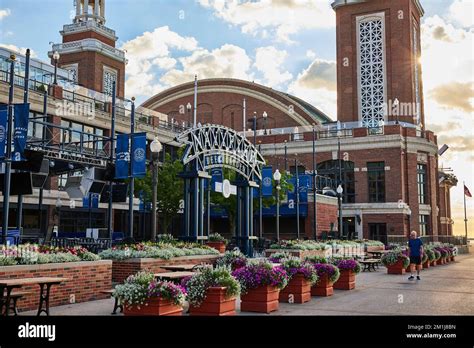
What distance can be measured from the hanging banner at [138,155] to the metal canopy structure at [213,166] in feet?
5.31

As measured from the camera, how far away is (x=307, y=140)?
61281 millimetres

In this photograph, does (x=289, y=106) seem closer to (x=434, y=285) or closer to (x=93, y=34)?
(x=93, y=34)

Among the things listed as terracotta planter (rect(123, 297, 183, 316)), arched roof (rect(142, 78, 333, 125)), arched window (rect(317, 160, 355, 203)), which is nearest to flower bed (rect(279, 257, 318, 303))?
terracotta planter (rect(123, 297, 183, 316))

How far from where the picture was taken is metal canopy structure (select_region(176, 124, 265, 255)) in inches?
968

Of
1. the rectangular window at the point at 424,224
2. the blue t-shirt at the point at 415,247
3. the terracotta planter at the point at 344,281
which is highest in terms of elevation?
the rectangular window at the point at 424,224

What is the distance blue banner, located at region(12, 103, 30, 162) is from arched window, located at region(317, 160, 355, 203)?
41.7 metres

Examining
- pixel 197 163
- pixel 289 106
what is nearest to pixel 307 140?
pixel 289 106

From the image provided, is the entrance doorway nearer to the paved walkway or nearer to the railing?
the railing

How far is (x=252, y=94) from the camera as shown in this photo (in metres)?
74.7

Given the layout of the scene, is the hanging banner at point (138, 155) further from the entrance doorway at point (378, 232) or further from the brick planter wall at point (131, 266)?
the entrance doorway at point (378, 232)

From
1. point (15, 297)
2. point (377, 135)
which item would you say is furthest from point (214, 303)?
point (377, 135)

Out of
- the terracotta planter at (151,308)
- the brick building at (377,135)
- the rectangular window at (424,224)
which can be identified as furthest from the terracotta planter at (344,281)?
the rectangular window at (424,224)

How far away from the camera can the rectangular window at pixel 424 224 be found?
189 ft

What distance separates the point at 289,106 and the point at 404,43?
17851 mm
